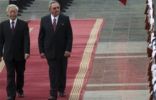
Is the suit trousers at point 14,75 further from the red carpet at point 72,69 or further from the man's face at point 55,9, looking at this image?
the man's face at point 55,9

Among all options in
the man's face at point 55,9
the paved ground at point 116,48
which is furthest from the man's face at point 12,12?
the paved ground at point 116,48

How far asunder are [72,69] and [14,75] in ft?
12.1

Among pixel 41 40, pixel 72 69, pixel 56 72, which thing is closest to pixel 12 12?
pixel 41 40

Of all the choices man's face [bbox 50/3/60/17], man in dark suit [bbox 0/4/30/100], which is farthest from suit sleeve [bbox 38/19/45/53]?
man's face [bbox 50/3/60/17]

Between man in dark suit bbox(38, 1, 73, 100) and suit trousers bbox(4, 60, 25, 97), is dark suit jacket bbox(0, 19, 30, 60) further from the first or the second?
man in dark suit bbox(38, 1, 73, 100)

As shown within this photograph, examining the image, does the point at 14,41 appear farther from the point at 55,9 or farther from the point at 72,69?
the point at 72,69

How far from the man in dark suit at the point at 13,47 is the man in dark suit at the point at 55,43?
1.21 ft

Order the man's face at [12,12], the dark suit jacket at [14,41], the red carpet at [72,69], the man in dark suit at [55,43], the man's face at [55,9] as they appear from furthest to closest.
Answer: the red carpet at [72,69], the dark suit jacket at [14,41], the man in dark suit at [55,43], the man's face at [12,12], the man's face at [55,9]

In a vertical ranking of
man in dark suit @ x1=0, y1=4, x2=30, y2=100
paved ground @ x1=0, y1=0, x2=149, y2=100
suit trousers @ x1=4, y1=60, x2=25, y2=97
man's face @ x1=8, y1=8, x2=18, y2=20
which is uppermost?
man's face @ x1=8, y1=8, x2=18, y2=20

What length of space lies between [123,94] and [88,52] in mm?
5353

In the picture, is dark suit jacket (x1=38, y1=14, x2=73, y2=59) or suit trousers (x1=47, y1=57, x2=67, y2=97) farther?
dark suit jacket (x1=38, y1=14, x2=73, y2=59)

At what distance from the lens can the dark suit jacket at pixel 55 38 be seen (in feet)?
49.9

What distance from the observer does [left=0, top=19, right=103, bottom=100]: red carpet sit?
53.3 feet

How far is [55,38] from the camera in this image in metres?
15.3
